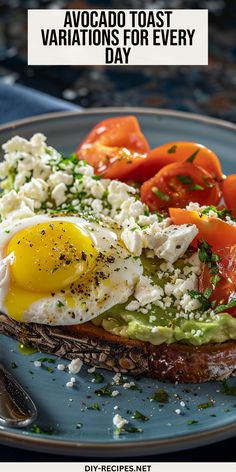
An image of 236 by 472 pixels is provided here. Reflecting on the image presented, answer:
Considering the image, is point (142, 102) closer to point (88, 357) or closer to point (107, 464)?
point (88, 357)

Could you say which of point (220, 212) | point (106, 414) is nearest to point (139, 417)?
point (106, 414)

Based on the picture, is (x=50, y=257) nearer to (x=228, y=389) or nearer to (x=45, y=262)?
(x=45, y=262)

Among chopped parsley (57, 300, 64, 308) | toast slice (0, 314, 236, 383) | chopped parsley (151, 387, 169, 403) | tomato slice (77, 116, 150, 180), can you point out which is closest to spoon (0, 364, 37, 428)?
toast slice (0, 314, 236, 383)


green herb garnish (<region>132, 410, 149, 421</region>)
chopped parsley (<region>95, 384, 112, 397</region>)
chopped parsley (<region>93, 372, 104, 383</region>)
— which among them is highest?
chopped parsley (<region>93, 372, 104, 383</region>)

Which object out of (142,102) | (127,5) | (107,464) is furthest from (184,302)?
(127,5)

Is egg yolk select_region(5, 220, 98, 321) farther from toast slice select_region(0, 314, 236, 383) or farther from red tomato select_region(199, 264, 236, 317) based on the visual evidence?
red tomato select_region(199, 264, 236, 317)

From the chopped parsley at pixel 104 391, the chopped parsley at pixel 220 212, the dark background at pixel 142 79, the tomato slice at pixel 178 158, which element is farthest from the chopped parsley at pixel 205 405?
the dark background at pixel 142 79

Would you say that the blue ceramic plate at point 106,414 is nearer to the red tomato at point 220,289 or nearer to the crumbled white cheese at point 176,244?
the red tomato at point 220,289
